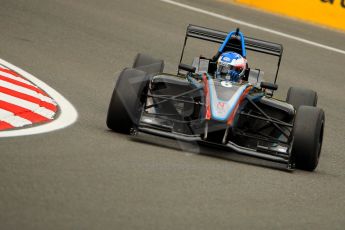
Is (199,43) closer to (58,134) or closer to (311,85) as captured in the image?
(311,85)

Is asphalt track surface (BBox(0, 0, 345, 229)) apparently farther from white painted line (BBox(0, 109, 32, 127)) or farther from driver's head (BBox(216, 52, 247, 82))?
driver's head (BBox(216, 52, 247, 82))

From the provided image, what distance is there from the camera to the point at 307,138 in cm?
949

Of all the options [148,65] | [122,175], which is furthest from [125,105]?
[148,65]

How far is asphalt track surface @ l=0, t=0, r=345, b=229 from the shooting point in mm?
6836

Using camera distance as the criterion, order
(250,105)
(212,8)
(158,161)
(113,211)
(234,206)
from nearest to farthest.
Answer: (113,211) < (234,206) < (158,161) < (250,105) < (212,8)

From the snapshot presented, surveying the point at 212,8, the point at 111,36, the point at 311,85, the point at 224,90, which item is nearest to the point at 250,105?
the point at 224,90

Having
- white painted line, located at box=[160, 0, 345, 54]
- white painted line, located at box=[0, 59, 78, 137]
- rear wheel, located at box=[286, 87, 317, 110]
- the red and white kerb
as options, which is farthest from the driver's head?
white painted line, located at box=[160, 0, 345, 54]

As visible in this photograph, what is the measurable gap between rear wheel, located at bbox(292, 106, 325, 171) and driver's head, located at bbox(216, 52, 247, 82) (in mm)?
1249

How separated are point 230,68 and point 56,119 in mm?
2059

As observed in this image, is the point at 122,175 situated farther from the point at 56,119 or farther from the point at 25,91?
the point at 25,91

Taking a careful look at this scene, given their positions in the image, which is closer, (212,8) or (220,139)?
(220,139)

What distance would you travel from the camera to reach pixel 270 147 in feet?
31.8

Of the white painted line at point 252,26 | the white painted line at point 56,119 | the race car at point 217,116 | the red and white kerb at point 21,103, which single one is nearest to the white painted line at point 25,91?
the red and white kerb at point 21,103

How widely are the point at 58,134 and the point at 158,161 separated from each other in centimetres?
115
